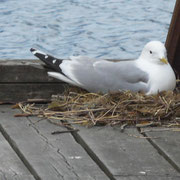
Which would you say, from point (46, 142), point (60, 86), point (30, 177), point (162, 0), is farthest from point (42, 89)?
point (162, 0)

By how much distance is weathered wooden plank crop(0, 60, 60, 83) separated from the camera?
Answer: 11.1 feet

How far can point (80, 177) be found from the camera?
2.45 metres

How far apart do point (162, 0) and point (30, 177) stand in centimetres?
592

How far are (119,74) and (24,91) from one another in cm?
50

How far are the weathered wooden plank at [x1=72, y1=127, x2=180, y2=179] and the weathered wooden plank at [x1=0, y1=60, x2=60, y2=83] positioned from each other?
0.56 m

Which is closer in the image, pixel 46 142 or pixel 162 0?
pixel 46 142

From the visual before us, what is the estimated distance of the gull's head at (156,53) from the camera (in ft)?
11.4

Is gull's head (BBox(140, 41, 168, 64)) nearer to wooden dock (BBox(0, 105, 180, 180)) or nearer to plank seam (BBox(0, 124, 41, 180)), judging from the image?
wooden dock (BBox(0, 105, 180, 180))

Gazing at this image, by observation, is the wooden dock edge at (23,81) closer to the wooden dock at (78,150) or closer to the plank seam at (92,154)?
the wooden dock at (78,150)

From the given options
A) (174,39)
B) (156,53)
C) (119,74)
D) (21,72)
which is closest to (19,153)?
(21,72)

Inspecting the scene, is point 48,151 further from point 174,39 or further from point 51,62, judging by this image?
point 174,39

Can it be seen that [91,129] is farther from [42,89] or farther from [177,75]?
[177,75]

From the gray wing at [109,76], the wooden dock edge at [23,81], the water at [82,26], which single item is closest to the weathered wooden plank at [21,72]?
the wooden dock edge at [23,81]

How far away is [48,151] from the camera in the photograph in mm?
2711
